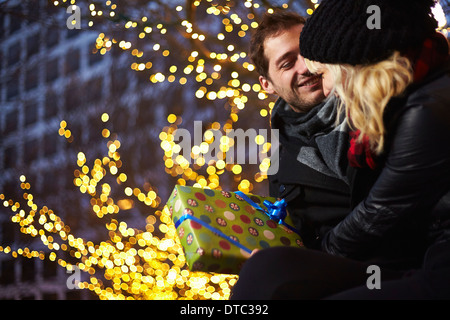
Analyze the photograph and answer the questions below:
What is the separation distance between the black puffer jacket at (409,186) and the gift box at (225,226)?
0.23 meters

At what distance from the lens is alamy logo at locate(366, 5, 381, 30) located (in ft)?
3.19

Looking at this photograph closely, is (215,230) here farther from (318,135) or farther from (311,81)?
(311,81)

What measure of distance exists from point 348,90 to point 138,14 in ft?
7.79

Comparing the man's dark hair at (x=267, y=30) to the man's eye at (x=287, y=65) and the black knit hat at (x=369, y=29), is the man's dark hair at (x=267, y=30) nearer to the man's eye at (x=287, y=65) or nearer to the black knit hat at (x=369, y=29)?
the man's eye at (x=287, y=65)

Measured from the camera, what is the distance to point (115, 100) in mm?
5055

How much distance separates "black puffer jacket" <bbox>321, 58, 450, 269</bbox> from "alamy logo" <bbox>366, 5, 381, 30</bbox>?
0.48 ft

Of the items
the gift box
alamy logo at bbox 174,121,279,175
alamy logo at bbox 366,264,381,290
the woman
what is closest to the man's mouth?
the gift box

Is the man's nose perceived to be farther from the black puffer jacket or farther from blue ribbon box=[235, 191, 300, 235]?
the black puffer jacket

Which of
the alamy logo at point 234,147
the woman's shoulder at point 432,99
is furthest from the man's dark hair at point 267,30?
the alamy logo at point 234,147

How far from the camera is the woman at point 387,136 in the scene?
936 millimetres

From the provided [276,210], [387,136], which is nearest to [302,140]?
[276,210]

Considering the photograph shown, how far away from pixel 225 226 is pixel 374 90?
0.49 metres
